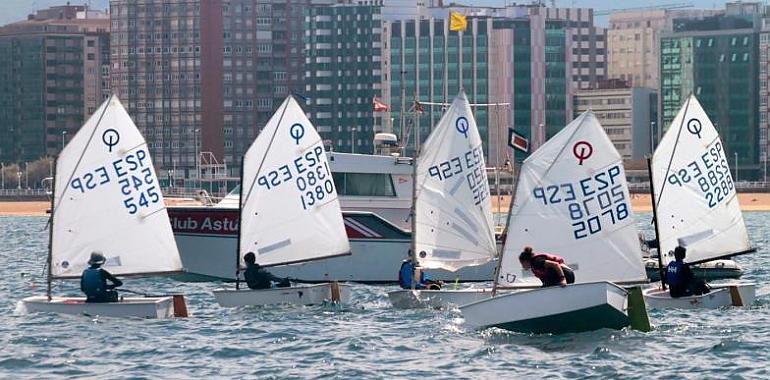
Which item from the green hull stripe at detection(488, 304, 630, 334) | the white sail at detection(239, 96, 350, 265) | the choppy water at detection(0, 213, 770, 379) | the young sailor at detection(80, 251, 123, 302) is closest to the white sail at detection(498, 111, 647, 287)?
the choppy water at detection(0, 213, 770, 379)

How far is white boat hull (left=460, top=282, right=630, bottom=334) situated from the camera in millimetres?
35906

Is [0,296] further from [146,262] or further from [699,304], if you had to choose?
[699,304]

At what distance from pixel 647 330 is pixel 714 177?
1110 cm

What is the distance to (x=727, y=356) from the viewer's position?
117 feet

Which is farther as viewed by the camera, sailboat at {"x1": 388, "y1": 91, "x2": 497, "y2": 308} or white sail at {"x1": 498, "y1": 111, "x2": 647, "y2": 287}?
sailboat at {"x1": 388, "y1": 91, "x2": 497, "y2": 308}

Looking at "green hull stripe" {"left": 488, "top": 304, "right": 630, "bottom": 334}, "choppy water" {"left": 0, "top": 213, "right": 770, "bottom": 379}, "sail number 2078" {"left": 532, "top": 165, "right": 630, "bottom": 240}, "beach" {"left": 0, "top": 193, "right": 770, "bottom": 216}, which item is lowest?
"choppy water" {"left": 0, "top": 213, "right": 770, "bottom": 379}

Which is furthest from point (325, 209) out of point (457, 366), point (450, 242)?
point (457, 366)

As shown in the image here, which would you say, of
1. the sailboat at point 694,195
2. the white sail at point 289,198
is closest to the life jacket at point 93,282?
the white sail at point 289,198

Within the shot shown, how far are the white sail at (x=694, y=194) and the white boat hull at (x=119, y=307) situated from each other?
13107 millimetres

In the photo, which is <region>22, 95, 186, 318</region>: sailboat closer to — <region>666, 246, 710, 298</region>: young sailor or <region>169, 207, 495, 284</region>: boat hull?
<region>169, 207, 495, 284</region>: boat hull

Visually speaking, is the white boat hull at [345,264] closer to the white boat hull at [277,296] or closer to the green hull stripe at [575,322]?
the white boat hull at [277,296]

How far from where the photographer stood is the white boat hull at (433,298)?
4419 centimetres

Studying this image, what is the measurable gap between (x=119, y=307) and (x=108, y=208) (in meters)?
3.60

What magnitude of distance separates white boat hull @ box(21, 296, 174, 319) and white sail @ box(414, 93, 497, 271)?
8182 millimetres
